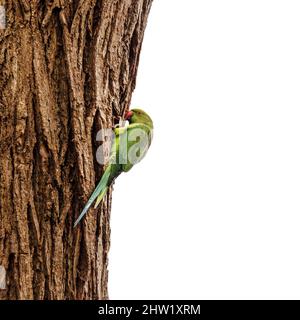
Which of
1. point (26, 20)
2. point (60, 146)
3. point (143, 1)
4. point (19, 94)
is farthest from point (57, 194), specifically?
point (143, 1)

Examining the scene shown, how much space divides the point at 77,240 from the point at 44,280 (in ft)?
0.92

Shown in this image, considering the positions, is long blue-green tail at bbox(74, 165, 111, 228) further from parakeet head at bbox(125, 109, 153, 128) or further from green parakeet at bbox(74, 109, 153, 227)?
parakeet head at bbox(125, 109, 153, 128)

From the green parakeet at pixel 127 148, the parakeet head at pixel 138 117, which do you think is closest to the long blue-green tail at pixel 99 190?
the green parakeet at pixel 127 148

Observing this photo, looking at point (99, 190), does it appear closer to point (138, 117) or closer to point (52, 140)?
point (52, 140)

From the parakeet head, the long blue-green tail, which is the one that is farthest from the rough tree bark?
the parakeet head

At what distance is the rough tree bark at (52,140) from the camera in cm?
393

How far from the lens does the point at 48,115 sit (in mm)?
4008

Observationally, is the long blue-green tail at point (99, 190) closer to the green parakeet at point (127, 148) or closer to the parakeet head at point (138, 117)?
the green parakeet at point (127, 148)

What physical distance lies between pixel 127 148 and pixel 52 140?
0.47 metres

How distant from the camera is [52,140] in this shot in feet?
13.1

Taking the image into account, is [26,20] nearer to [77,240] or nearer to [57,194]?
[57,194]

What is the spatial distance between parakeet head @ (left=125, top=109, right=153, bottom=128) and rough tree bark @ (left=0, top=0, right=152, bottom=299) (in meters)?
0.24

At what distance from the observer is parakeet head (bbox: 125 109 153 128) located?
438cm

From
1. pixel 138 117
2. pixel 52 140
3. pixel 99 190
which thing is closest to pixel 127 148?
pixel 138 117
